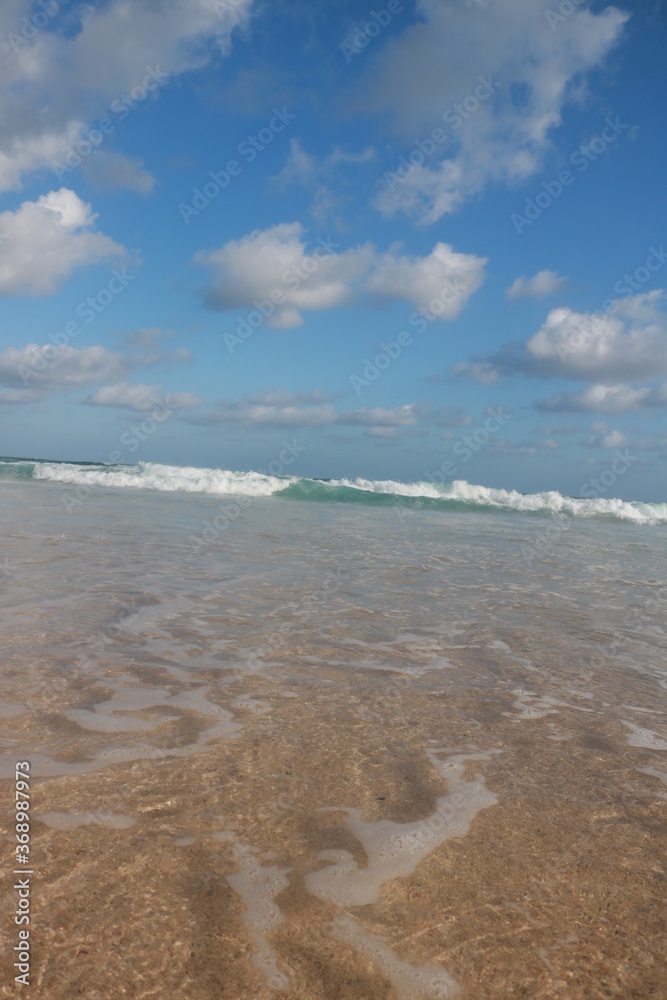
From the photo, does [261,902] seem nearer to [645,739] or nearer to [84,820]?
[84,820]

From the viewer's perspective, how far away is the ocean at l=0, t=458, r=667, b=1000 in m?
1.57

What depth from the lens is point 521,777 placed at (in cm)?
260

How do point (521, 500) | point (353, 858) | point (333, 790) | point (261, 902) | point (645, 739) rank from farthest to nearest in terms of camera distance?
1. point (521, 500)
2. point (645, 739)
3. point (333, 790)
4. point (353, 858)
5. point (261, 902)

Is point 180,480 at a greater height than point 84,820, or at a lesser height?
greater

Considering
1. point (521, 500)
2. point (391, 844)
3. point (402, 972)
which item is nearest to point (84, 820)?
point (391, 844)

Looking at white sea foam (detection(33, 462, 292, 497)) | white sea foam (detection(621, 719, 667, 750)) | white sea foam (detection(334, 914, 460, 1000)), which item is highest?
white sea foam (detection(33, 462, 292, 497))

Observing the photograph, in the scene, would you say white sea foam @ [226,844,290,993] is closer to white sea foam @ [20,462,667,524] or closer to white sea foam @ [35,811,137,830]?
white sea foam @ [35,811,137,830]

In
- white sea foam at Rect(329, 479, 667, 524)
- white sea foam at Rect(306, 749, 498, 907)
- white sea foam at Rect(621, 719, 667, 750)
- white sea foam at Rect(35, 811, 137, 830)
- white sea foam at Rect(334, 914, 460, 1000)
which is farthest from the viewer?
white sea foam at Rect(329, 479, 667, 524)

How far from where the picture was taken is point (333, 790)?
2395mm

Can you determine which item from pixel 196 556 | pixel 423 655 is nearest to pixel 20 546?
pixel 196 556

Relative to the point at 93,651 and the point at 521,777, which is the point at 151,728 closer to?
the point at 93,651

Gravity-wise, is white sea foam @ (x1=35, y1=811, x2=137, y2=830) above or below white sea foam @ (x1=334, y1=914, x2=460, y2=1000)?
above

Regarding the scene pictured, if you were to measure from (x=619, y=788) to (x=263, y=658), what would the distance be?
216cm

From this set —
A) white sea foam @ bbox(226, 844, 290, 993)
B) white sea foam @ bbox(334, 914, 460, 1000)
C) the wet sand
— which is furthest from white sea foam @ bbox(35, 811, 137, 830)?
white sea foam @ bbox(334, 914, 460, 1000)
